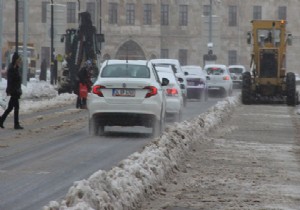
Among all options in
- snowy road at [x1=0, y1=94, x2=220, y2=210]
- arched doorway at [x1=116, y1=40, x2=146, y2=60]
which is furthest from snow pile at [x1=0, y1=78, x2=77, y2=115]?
arched doorway at [x1=116, y1=40, x2=146, y2=60]

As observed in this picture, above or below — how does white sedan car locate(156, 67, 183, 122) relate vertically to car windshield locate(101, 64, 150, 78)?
below

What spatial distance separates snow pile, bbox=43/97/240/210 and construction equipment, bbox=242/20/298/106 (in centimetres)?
2384

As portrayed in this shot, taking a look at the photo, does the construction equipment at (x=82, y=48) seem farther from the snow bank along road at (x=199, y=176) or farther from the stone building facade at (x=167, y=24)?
the stone building facade at (x=167, y=24)

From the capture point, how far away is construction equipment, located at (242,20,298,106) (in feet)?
144

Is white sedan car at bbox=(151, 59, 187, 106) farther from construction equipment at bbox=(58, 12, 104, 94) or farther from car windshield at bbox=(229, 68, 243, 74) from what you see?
car windshield at bbox=(229, 68, 243, 74)

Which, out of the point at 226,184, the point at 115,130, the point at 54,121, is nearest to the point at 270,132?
the point at 115,130

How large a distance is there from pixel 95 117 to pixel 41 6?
290 feet

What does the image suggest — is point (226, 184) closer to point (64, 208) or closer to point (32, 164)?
point (32, 164)

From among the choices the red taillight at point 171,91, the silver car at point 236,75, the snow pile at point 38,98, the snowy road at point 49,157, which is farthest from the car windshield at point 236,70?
the snowy road at point 49,157

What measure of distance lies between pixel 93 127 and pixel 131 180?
37.2ft

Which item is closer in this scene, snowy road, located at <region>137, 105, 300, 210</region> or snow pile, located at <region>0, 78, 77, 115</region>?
snowy road, located at <region>137, 105, 300, 210</region>

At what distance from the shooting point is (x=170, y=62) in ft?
145

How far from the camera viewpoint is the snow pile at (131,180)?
10.0m

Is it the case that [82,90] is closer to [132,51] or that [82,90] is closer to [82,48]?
[82,48]
